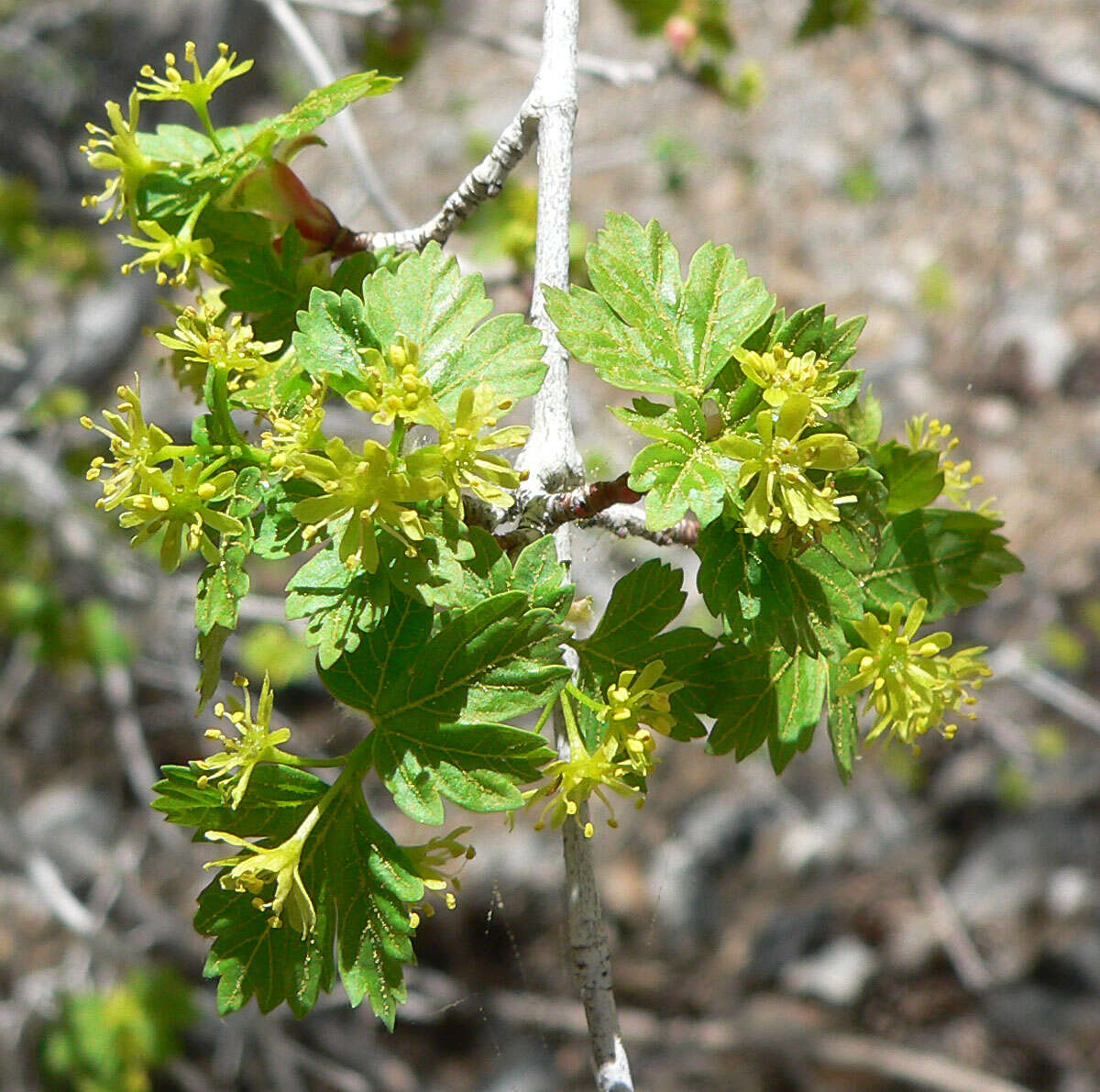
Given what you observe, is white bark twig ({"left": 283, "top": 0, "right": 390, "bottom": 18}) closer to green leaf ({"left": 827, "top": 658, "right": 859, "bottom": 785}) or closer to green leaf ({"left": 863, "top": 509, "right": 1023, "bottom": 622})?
green leaf ({"left": 863, "top": 509, "right": 1023, "bottom": 622})

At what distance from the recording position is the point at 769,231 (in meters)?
5.23

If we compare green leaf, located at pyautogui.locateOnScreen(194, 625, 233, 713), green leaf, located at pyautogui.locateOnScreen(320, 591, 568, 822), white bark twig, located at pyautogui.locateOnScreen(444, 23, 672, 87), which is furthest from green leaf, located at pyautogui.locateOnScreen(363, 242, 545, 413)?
white bark twig, located at pyautogui.locateOnScreen(444, 23, 672, 87)

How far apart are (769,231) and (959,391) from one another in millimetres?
1312

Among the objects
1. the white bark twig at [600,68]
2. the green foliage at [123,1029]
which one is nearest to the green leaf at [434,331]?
the white bark twig at [600,68]

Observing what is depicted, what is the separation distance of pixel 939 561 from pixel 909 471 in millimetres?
125

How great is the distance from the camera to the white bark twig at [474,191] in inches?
53.6

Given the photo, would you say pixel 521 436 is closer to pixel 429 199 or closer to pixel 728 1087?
pixel 728 1087

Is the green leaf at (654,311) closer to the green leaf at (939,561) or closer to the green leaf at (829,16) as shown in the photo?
the green leaf at (939,561)

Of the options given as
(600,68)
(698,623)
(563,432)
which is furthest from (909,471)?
(698,623)

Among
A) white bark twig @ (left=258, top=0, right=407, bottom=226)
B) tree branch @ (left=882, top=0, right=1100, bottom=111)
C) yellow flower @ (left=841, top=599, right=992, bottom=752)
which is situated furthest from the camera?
tree branch @ (left=882, top=0, right=1100, bottom=111)

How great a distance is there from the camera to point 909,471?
1294 mm

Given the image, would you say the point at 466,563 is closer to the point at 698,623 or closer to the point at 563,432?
the point at 563,432

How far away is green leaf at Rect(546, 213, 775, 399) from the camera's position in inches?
43.1

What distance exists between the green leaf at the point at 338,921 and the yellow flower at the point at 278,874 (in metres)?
0.02
